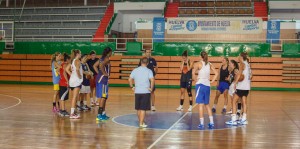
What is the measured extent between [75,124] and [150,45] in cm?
1487

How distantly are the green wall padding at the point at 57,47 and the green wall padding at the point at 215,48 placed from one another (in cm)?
303

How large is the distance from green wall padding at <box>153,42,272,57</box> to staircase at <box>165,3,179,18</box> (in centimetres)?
725

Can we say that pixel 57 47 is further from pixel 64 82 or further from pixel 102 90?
pixel 102 90

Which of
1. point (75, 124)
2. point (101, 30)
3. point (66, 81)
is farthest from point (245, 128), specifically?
point (101, 30)

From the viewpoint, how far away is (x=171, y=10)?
29984mm

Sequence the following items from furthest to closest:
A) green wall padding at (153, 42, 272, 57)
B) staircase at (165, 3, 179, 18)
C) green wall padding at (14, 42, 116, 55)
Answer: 1. staircase at (165, 3, 179, 18)
2. green wall padding at (14, 42, 116, 55)
3. green wall padding at (153, 42, 272, 57)

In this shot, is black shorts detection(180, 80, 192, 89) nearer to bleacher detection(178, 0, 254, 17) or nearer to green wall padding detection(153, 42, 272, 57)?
green wall padding detection(153, 42, 272, 57)

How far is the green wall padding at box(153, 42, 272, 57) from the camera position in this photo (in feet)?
71.5

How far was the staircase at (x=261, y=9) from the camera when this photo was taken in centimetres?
2816

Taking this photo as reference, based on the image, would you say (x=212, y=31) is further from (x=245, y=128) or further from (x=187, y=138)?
(x=187, y=138)

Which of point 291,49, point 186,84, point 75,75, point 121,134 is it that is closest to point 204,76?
point 121,134

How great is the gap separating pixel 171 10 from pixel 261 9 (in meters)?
6.62

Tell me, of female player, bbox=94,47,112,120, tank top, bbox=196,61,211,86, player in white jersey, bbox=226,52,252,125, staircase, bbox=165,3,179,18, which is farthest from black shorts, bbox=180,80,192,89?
staircase, bbox=165,3,179,18

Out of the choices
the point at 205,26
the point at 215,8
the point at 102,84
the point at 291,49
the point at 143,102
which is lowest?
the point at 143,102
